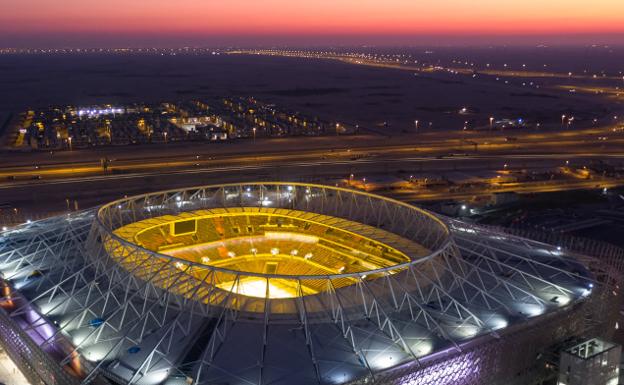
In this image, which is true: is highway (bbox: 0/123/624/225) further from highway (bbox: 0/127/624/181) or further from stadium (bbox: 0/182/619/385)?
stadium (bbox: 0/182/619/385)

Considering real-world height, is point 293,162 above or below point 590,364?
below

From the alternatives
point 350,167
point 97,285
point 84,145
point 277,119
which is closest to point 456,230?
point 97,285

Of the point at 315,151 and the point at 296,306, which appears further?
the point at 315,151

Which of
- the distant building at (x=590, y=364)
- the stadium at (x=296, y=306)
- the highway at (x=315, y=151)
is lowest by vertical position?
the highway at (x=315, y=151)

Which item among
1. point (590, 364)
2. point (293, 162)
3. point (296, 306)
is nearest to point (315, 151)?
point (293, 162)

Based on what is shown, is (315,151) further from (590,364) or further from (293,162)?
(590,364)

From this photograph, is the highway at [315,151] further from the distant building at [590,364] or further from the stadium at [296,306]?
the distant building at [590,364]

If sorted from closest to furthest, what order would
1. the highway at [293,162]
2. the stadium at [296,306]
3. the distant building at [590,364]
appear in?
1. the stadium at [296,306]
2. the distant building at [590,364]
3. the highway at [293,162]

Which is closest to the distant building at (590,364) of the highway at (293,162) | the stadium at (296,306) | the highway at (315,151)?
the stadium at (296,306)

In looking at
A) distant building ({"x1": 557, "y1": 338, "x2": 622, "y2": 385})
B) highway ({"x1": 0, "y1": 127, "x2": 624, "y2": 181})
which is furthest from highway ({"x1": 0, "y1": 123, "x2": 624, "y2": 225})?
distant building ({"x1": 557, "y1": 338, "x2": 622, "y2": 385})

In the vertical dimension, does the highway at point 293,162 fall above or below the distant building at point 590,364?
below
